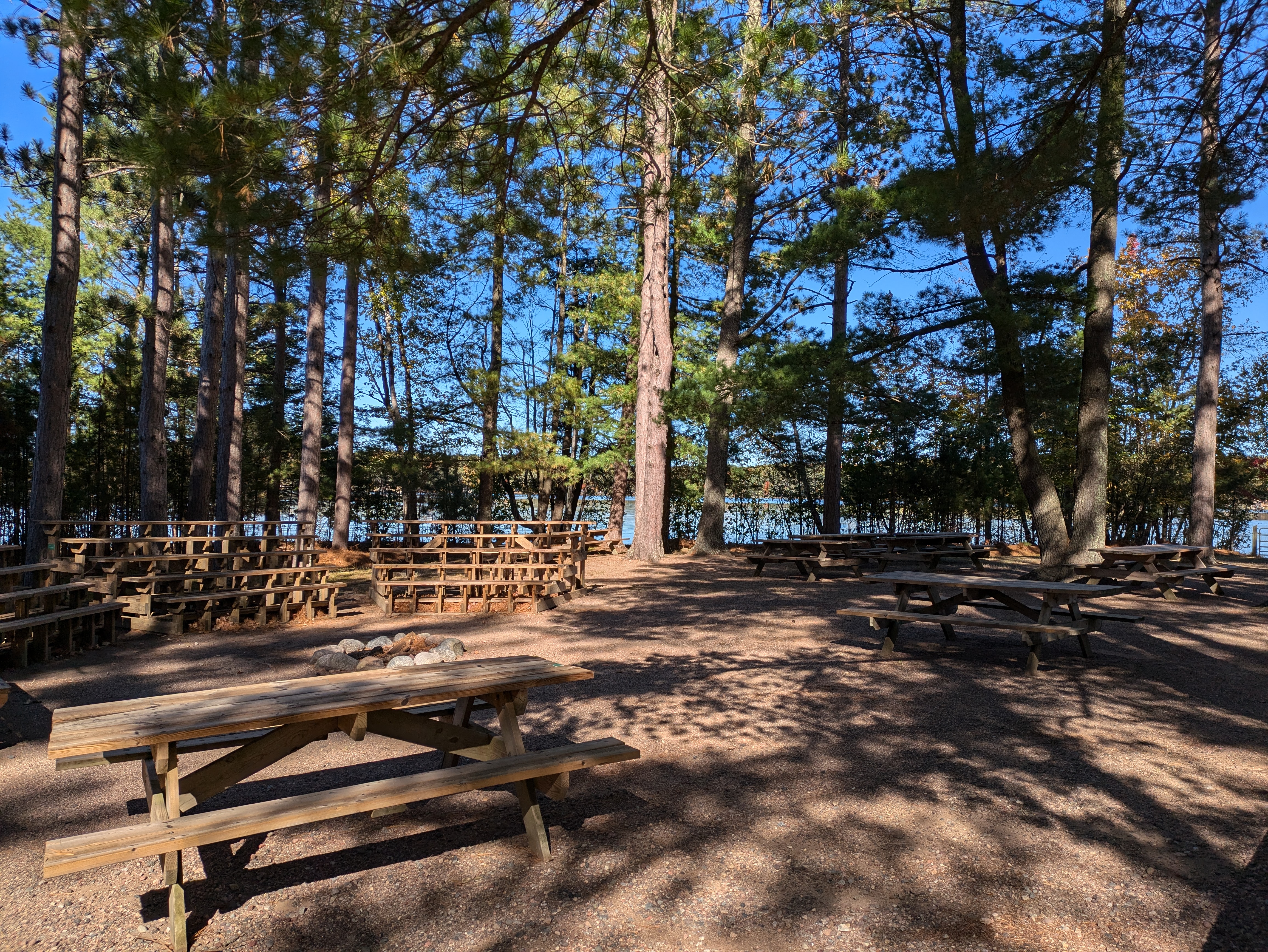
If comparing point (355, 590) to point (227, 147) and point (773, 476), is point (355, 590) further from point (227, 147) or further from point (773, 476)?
point (773, 476)

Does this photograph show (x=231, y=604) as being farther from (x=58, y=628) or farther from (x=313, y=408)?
(x=313, y=408)

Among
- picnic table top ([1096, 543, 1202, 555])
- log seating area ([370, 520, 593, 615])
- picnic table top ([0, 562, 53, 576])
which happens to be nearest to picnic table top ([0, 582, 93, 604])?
picnic table top ([0, 562, 53, 576])

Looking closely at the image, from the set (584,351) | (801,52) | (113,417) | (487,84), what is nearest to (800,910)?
(487,84)

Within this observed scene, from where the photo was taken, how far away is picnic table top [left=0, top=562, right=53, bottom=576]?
6.06m

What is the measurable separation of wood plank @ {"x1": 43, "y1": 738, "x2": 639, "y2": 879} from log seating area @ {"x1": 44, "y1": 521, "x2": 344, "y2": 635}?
18.8 feet

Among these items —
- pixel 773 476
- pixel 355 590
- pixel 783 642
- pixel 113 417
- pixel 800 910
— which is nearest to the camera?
pixel 800 910

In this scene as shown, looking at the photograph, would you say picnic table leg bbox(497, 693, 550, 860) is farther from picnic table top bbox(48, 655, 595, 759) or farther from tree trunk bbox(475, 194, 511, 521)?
tree trunk bbox(475, 194, 511, 521)

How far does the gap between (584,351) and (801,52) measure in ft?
39.7

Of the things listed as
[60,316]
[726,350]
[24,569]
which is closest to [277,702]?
[24,569]

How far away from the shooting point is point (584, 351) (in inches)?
707

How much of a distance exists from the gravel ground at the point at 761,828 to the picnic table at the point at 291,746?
0.22 m

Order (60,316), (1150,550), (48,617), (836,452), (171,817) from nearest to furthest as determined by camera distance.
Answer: (171,817) → (48,617) → (60,316) → (1150,550) → (836,452)

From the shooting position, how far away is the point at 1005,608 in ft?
22.3

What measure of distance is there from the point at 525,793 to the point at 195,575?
645cm
